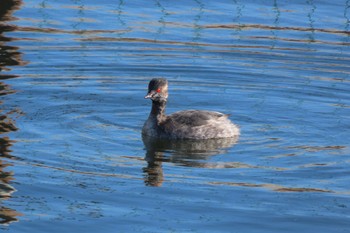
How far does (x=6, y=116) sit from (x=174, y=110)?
8.54ft

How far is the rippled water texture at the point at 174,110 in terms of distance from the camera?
12.2 meters

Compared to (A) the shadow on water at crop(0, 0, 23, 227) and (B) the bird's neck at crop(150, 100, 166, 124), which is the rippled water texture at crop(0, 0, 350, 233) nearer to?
(A) the shadow on water at crop(0, 0, 23, 227)

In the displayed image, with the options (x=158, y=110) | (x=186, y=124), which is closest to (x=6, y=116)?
(x=158, y=110)

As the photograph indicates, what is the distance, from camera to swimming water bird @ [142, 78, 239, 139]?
1523cm

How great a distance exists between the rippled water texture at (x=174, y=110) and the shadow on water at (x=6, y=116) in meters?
0.03

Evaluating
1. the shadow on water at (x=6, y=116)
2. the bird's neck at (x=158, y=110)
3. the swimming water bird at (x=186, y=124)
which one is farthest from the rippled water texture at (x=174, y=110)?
the bird's neck at (x=158, y=110)

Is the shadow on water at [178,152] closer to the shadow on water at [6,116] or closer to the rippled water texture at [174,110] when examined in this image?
the rippled water texture at [174,110]

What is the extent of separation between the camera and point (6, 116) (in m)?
15.7

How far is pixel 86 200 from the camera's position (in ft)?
40.7

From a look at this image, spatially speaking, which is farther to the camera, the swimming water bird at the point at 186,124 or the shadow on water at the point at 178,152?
the swimming water bird at the point at 186,124

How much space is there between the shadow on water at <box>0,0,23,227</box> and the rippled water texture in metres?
0.03

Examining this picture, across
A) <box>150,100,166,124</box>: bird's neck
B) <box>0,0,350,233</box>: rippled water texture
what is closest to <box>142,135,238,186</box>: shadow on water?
<box>0,0,350,233</box>: rippled water texture

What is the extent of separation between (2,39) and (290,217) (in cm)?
947

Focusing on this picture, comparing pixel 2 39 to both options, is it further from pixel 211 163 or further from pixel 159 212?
pixel 159 212
